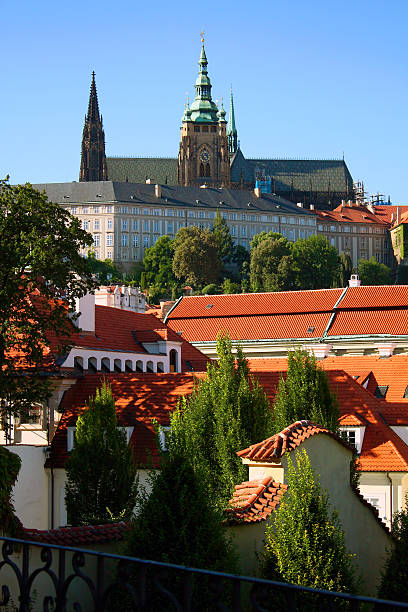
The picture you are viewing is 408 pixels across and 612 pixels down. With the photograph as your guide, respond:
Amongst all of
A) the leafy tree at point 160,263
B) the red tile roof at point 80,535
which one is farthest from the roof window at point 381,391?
the leafy tree at point 160,263

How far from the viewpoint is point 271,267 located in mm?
180000

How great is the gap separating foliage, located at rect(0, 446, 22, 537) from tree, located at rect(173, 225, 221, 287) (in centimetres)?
16934

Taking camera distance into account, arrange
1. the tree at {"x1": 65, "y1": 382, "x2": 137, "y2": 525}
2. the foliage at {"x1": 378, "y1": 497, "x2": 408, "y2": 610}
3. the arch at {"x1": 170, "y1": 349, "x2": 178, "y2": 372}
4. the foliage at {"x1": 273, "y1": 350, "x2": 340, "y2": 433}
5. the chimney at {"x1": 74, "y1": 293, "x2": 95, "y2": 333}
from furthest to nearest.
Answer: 1. the arch at {"x1": 170, "y1": 349, "x2": 178, "y2": 372}
2. the chimney at {"x1": 74, "y1": 293, "x2": 95, "y2": 333}
3. the foliage at {"x1": 273, "y1": 350, "x2": 340, "y2": 433}
4. the tree at {"x1": 65, "y1": 382, "x2": 137, "y2": 525}
5. the foliage at {"x1": 378, "y1": 497, "x2": 408, "y2": 610}

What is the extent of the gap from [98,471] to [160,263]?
546 ft

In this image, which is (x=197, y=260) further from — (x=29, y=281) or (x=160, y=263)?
(x=29, y=281)

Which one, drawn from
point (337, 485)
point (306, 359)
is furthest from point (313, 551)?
point (306, 359)

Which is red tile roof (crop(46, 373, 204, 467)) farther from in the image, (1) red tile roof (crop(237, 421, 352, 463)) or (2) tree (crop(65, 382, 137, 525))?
(1) red tile roof (crop(237, 421, 352, 463))

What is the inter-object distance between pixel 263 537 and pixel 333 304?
208ft

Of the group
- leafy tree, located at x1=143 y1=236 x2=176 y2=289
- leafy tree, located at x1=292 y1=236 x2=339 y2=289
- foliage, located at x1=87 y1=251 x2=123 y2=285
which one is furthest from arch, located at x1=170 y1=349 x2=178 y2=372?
leafy tree, located at x1=143 y1=236 x2=176 y2=289

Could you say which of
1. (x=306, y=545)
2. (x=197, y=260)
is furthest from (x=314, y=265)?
(x=306, y=545)

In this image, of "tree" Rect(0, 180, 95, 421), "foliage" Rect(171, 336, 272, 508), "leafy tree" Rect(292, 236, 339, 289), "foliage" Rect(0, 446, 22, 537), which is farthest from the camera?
"leafy tree" Rect(292, 236, 339, 289)

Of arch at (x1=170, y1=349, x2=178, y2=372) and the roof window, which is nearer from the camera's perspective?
the roof window

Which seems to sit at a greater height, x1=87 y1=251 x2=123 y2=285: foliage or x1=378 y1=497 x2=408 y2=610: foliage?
x1=87 y1=251 x2=123 y2=285: foliage

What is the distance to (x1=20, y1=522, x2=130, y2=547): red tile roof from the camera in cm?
1416
